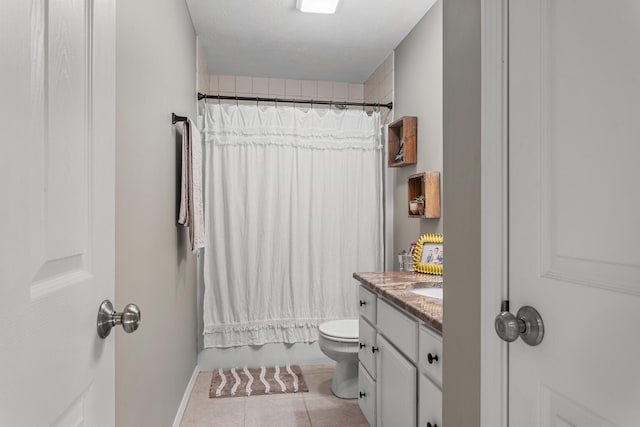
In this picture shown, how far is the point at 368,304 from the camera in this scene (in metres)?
2.26

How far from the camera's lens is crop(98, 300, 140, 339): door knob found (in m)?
0.81

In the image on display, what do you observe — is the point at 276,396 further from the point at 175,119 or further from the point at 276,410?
the point at 175,119

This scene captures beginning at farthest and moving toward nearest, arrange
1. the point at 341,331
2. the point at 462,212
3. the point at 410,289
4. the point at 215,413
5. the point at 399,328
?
the point at 341,331 < the point at 215,413 < the point at 410,289 < the point at 399,328 < the point at 462,212

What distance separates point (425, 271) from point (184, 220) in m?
1.47

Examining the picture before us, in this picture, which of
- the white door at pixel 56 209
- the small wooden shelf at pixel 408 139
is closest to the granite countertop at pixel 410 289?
the small wooden shelf at pixel 408 139

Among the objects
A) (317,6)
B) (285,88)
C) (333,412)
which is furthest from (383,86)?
(333,412)

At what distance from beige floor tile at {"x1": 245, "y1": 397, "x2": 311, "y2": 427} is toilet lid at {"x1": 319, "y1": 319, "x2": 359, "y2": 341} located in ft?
1.58
